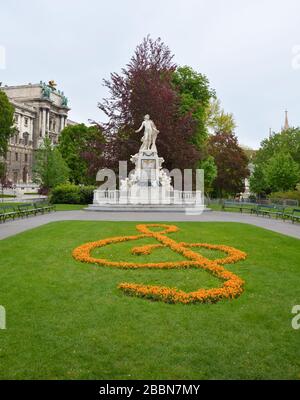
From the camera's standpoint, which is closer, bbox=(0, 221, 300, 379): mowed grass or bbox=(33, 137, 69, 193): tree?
bbox=(0, 221, 300, 379): mowed grass

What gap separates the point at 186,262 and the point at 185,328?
4117 mm

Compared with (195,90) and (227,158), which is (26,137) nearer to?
(227,158)

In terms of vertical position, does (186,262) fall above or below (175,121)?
below

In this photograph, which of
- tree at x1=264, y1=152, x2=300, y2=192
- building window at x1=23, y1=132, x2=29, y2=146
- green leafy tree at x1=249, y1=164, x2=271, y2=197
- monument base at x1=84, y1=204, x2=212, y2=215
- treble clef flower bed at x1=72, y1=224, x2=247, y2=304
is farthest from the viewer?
building window at x1=23, y1=132, x2=29, y2=146

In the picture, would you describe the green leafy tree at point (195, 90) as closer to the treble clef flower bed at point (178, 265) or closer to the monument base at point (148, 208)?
the monument base at point (148, 208)

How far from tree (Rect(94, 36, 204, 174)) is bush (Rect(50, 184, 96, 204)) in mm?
3317

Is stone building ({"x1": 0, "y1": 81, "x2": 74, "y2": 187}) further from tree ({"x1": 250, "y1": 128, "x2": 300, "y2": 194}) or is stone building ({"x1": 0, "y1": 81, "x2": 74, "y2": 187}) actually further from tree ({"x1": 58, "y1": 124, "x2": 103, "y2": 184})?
tree ({"x1": 250, "y1": 128, "x2": 300, "y2": 194})

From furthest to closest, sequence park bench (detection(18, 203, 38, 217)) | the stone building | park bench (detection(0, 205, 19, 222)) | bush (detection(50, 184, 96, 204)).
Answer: the stone building < bush (detection(50, 184, 96, 204)) < park bench (detection(18, 203, 38, 217)) < park bench (detection(0, 205, 19, 222))

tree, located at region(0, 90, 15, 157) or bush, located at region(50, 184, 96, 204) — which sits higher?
tree, located at region(0, 90, 15, 157)

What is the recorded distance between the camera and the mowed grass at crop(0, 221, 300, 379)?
5086 mm

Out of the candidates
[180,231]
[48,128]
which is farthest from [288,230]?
[48,128]

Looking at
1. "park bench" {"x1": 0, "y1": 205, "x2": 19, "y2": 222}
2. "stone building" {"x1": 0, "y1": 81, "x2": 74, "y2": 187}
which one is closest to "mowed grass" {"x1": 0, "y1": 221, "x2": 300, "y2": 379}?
"park bench" {"x1": 0, "y1": 205, "x2": 19, "y2": 222}

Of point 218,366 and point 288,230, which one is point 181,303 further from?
point 288,230
